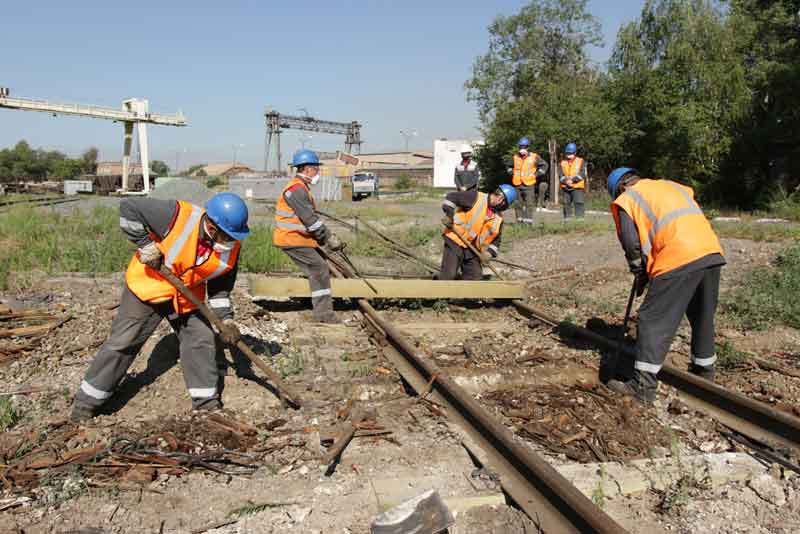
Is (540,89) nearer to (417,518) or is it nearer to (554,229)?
(554,229)

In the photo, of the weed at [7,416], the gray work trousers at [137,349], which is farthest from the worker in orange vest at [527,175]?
the weed at [7,416]

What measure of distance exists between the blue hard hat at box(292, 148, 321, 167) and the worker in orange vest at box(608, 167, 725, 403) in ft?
10.9

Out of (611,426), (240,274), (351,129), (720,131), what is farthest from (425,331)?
(351,129)

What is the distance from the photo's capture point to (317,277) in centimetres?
664

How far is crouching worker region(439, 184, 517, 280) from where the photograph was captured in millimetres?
7555

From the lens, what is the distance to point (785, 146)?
19.9 meters

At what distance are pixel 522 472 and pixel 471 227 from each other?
4730 millimetres

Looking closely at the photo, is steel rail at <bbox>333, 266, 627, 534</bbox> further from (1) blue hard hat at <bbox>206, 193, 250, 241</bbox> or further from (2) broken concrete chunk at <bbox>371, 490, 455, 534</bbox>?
(1) blue hard hat at <bbox>206, 193, 250, 241</bbox>

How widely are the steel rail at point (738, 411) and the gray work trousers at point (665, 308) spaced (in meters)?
0.38

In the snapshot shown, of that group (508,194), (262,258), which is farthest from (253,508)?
(262,258)

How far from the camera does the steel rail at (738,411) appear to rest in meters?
3.73

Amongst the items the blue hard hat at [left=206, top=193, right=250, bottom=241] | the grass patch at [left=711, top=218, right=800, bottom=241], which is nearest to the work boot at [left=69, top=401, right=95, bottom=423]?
the blue hard hat at [left=206, top=193, right=250, bottom=241]

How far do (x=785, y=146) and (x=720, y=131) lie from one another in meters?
7.20

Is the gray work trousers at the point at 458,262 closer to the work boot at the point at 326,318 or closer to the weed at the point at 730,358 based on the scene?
the work boot at the point at 326,318
